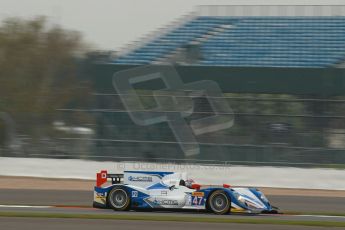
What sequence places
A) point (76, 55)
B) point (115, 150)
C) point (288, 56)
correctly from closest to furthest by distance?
1. point (115, 150)
2. point (288, 56)
3. point (76, 55)

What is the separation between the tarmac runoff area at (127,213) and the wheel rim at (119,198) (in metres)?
0.23

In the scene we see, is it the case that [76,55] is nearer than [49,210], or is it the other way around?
[49,210]

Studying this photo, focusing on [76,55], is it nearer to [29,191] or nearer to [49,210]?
[29,191]

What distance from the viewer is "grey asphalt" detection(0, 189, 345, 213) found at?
11.5 m

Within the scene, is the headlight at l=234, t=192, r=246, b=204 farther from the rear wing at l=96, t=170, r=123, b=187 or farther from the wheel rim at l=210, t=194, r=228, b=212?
the rear wing at l=96, t=170, r=123, b=187

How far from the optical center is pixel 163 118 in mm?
18172

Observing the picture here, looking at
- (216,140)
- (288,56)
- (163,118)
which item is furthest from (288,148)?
(288,56)

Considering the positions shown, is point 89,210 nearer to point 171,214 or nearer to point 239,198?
point 171,214

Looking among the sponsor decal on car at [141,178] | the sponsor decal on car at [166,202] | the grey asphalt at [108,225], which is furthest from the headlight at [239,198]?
the sponsor decal on car at [141,178]

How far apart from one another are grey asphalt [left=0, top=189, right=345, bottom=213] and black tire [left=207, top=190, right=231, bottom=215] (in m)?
1.54

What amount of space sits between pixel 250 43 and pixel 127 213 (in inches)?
606

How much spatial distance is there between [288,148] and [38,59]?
12104 mm

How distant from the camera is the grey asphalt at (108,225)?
8.03m

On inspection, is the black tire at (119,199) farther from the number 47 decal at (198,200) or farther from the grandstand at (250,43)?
the grandstand at (250,43)
